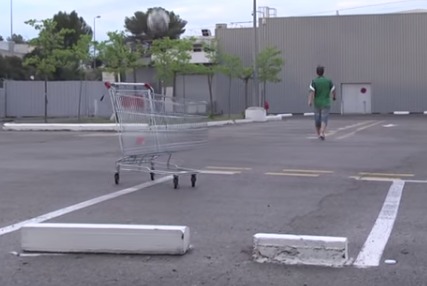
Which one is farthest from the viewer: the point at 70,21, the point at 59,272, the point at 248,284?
the point at 70,21

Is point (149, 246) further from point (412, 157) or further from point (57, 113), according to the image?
point (57, 113)

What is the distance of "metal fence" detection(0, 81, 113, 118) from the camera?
42.5 metres

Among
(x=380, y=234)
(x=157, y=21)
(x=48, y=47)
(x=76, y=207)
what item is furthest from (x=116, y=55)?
(x=157, y=21)

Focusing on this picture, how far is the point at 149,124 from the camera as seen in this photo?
10.9 m

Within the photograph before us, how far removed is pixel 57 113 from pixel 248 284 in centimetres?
3872

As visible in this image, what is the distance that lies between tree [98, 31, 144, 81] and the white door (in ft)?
90.4

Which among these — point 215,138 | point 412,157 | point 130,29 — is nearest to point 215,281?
point 412,157

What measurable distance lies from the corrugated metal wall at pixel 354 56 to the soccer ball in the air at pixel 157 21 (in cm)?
3075

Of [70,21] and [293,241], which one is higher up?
[70,21]

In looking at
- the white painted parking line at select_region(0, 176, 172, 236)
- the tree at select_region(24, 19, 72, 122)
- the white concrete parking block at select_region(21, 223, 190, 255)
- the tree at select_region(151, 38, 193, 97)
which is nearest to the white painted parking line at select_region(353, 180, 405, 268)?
the white concrete parking block at select_region(21, 223, 190, 255)

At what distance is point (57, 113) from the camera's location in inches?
1704

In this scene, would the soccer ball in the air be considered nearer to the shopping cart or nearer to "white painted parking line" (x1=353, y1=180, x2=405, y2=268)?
the shopping cart

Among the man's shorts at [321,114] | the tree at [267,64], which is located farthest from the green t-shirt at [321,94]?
the tree at [267,64]

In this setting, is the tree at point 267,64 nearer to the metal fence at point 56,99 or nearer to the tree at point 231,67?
the tree at point 231,67
